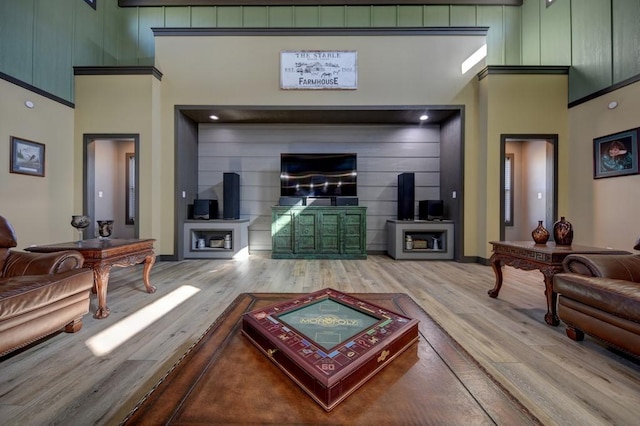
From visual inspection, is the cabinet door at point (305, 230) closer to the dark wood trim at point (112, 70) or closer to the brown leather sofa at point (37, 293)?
the brown leather sofa at point (37, 293)

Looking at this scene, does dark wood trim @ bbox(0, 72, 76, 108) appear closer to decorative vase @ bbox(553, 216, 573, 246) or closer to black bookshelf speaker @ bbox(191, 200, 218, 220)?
black bookshelf speaker @ bbox(191, 200, 218, 220)

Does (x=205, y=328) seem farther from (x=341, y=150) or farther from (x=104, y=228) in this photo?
(x=341, y=150)

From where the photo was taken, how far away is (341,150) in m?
5.23

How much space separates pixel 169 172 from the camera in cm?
440

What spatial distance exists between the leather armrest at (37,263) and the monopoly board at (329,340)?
5.99ft

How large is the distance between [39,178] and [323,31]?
486 centimetres

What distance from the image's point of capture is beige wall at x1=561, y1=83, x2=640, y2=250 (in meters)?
3.21

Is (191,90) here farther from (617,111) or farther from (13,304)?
(617,111)

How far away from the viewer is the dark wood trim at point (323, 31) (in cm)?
436

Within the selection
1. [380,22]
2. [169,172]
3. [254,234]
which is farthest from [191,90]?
[380,22]

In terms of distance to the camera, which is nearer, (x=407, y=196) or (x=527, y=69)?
(x=527, y=69)

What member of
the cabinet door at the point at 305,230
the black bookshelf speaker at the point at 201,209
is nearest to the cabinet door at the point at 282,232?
the cabinet door at the point at 305,230

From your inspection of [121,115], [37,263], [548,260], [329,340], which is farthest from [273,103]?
[329,340]

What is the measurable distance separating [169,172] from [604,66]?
661cm
